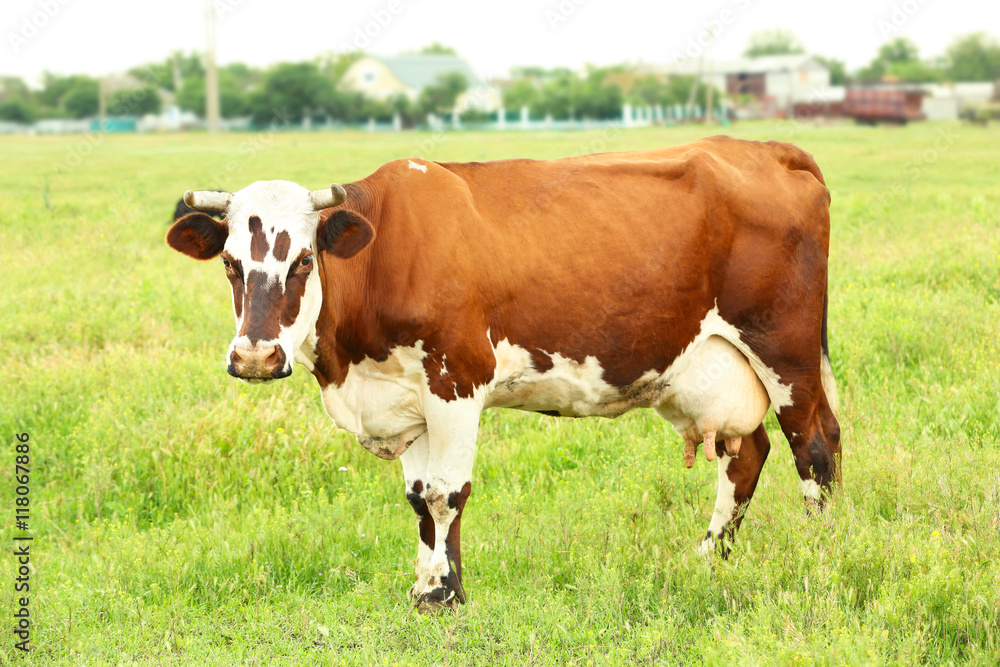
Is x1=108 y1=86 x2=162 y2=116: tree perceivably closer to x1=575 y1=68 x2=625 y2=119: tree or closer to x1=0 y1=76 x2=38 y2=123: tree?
x1=0 y1=76 x2=38 y2=123: tree

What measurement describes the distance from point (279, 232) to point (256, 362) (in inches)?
24.9

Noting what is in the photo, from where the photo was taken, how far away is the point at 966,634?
160 inches

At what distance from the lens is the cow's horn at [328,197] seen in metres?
4.36

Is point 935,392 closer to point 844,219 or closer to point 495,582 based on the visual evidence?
point 495,582

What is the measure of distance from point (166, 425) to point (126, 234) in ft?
28.3

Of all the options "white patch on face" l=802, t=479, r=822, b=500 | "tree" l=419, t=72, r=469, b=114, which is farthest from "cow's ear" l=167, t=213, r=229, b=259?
"tree" l=419, t=72, r=469, b=114

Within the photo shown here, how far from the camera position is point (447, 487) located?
4.82 m

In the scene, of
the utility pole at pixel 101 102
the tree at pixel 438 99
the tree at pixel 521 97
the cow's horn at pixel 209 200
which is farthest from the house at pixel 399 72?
the cow's horn at pixel 209 200

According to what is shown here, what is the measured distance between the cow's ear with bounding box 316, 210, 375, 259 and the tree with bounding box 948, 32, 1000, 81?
95.0 m

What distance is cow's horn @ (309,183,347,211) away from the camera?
4.36 meters

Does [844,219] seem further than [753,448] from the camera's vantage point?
Yes

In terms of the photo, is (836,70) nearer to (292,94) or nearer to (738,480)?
(292,94)

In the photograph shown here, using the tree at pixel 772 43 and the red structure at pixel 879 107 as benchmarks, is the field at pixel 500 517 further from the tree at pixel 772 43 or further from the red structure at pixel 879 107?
the tree at pixel 772 43

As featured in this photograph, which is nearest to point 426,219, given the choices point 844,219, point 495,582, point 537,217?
point 537,217
